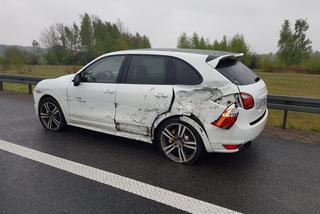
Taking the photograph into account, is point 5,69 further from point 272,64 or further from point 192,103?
point 272,64

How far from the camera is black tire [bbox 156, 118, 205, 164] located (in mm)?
3605

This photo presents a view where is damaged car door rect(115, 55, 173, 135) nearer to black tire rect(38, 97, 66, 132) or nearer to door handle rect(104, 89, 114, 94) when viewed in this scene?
door handle rect(104, 89, 114, 94)

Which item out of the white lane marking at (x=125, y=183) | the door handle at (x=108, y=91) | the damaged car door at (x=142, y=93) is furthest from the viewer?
the door handle at (x=108, y=91)

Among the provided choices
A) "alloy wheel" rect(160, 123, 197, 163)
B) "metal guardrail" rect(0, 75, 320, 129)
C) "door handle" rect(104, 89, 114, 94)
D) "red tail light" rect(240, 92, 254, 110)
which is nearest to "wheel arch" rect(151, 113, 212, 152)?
"alloy wheel" rect(160, 123, 197, 163)

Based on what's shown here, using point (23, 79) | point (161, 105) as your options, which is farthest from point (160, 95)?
point (23, 79)

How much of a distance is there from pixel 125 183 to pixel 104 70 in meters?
2.08

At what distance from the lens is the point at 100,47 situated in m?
52.6

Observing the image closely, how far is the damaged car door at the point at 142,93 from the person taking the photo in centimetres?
372

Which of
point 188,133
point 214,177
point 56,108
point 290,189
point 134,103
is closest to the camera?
point 290,189

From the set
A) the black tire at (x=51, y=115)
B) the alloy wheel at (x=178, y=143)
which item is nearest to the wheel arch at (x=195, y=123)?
the alloy wheel at (x=178, y=143)

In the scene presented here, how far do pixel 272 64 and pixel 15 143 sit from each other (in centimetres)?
4679

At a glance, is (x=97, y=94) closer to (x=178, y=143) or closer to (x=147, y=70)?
(x=147, y=70)

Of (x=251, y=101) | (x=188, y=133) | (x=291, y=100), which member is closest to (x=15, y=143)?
(x=188, y=133)

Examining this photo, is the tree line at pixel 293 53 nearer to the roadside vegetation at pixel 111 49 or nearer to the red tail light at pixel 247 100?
the roadside vegetation at pixel 111 49
